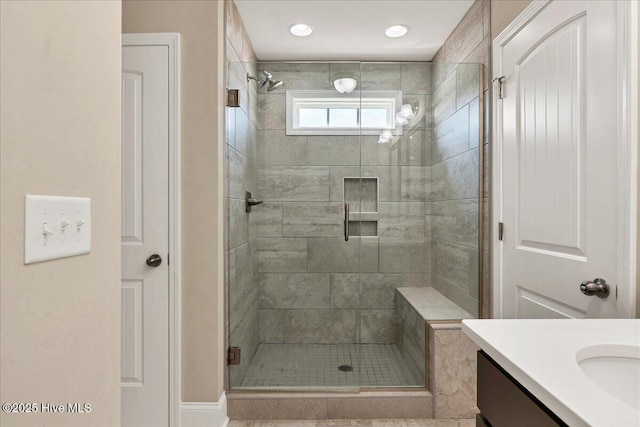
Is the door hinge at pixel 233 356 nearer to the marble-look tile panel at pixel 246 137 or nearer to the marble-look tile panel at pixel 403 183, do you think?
the marble-look tile panel at pixel 246 137

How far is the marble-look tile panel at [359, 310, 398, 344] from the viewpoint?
2543 mm

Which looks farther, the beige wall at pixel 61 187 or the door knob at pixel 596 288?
the door knob at pixel 596 288

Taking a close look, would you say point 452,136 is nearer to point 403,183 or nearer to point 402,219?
point 403,183

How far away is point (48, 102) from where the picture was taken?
0.68 metres

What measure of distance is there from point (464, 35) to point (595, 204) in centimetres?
162

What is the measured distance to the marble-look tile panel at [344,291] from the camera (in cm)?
254

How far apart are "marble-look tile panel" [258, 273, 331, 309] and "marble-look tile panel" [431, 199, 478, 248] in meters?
0.87

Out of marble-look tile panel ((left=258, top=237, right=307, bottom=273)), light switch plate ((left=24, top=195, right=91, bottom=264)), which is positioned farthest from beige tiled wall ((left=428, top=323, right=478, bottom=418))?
light switch plate ((left=24, top=195, right=91, bottom=264))

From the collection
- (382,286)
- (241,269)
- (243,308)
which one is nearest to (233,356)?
(243,308)

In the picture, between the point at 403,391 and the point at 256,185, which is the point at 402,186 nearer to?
the point at 256,185

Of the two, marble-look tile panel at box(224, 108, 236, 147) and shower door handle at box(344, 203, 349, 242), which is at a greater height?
marble-look tile panel at box(224, 108, 236, 147)

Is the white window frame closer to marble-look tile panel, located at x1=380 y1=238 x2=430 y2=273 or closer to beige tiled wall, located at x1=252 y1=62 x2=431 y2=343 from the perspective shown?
beige tiled wall, located at x1=252 y1=62 x2=431 y2=343

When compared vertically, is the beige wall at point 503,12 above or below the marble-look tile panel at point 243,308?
above

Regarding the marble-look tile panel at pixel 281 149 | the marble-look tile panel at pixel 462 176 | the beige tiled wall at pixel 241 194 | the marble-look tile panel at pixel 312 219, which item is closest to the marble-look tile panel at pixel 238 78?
the beige tiled wall at pixel 241 194
